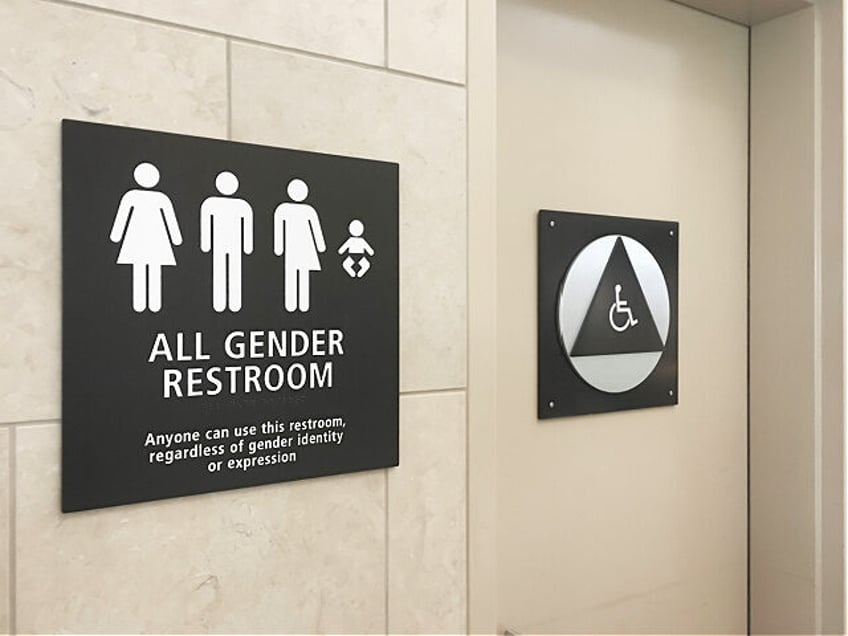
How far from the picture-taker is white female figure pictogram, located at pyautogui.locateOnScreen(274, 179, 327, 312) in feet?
3.13

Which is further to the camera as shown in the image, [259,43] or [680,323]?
[680,323]

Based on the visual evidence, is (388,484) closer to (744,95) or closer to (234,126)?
(234,126)

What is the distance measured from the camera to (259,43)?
0.94m

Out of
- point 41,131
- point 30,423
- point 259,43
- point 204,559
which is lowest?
point 204,559

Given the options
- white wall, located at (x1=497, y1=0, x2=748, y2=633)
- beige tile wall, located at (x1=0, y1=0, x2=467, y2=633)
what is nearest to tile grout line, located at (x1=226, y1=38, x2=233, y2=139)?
beige tile wall, located at (x1=0, y1=0, x2=467, y2=633)

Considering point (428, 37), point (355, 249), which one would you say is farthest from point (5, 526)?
point (428, 37)

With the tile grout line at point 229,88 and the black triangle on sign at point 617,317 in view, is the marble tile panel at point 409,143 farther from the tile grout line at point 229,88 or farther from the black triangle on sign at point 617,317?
the black triangle on sign at point 617,317

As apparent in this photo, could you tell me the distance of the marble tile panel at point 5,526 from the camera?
0.80 metres

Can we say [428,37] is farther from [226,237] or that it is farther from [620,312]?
[620,312]

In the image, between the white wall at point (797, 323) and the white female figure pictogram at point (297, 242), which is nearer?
the white female figure pictogram at point (297, 242)

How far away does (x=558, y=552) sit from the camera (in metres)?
1.42

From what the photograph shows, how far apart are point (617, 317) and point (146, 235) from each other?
849mm

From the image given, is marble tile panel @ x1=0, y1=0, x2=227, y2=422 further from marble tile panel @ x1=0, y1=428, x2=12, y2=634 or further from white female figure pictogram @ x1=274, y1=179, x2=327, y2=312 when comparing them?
white female figure pictogram @ x1=274, y1=179, x2=327, y2=312

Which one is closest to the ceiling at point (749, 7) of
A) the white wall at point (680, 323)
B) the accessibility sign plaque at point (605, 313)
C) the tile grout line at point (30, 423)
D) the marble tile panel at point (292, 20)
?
the white wall at point (680, 323)
